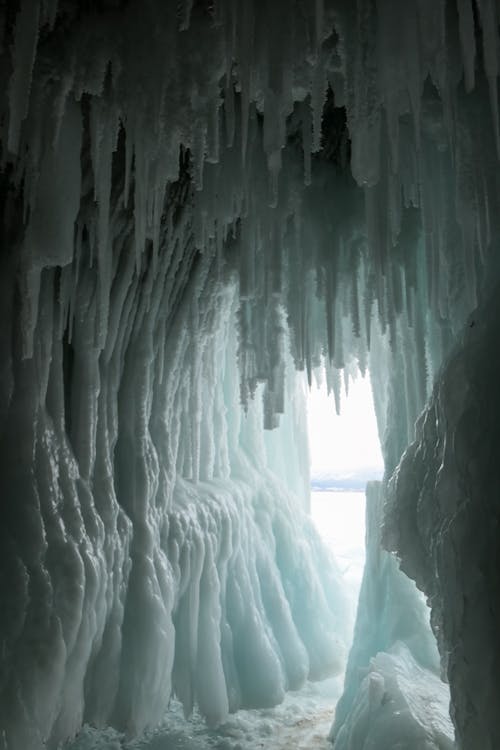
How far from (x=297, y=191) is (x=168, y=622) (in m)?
3.53

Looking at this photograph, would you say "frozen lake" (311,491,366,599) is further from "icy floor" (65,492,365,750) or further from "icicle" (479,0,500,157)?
"icicle" (479,0,500,157)

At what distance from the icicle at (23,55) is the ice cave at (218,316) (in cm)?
1

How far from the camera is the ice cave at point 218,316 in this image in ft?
9.74

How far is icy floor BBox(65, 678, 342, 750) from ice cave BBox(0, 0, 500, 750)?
0.12 m

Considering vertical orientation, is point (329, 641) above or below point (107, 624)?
below

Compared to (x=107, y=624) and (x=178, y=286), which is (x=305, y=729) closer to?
(x=107, y=624)

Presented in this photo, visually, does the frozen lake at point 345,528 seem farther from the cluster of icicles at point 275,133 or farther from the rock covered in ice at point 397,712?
the cluster of icicles at point 275,133

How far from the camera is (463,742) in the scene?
293 cm

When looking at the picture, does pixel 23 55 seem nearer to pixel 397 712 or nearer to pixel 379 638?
pixel 397 712

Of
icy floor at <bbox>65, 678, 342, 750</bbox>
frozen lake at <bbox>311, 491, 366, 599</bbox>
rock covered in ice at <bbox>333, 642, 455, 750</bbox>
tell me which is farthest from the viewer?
frozen lake at <bbox>311, 491, 366, 599</bbox>

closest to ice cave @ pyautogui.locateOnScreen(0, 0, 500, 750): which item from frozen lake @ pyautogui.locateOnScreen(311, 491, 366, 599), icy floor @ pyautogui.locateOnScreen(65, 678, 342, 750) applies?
icy floor @ pyautogui.locateOnScreen(65, 678, 342, 750)

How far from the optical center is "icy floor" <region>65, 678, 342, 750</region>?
548cm

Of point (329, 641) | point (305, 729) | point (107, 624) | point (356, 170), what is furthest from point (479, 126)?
point (329, 641)

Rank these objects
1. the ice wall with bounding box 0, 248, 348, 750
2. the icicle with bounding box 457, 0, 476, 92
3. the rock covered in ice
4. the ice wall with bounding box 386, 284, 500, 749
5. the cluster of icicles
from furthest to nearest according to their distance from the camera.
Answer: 1. the rock covered in ice
2. the ice wall with bounding box 0, 248, 348, 750
3. the ice wall with bounding box 386, 284, 500, 749
4. the cluster of icicles
5. the icicle with bounding box 457, 0, 476, 92
